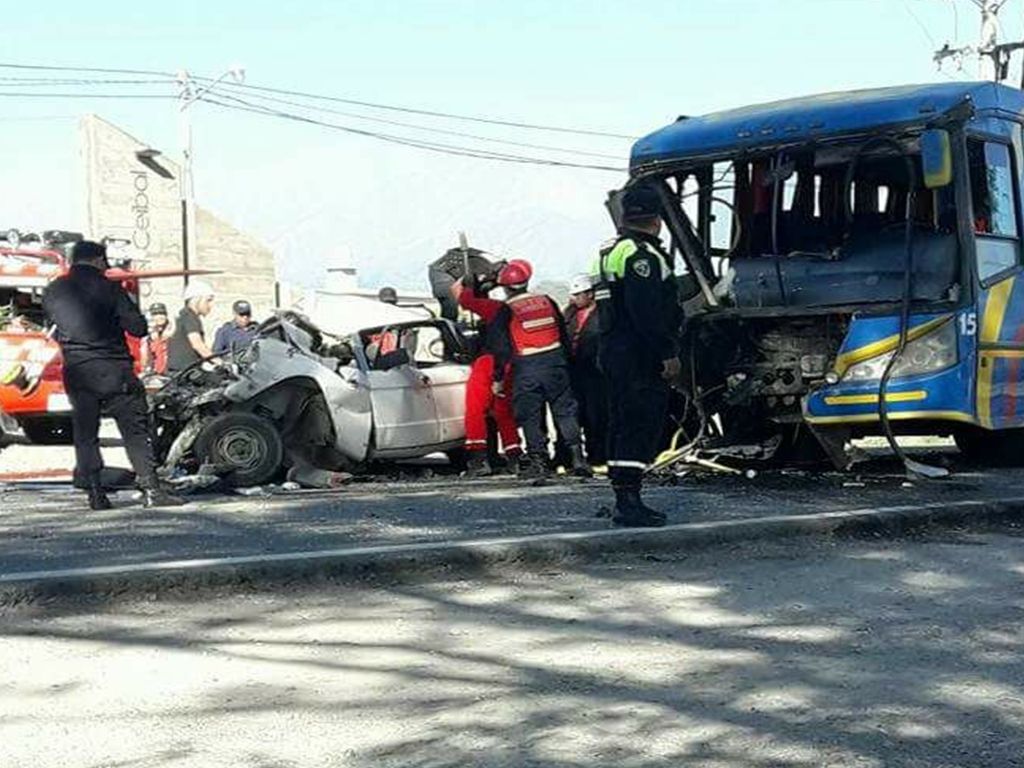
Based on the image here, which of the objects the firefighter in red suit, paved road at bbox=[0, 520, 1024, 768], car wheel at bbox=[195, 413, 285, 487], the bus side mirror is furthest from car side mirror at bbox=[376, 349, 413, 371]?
paved road at bbox=[0, 520, 1024, 768]

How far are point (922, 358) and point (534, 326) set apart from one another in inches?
119

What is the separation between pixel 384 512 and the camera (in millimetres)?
8852

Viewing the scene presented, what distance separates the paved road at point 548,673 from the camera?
13.7 feet

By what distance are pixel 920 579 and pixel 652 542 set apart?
4.65 feet

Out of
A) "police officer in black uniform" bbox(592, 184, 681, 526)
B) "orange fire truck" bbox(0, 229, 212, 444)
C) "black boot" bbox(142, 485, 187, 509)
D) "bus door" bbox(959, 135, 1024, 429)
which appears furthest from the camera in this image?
"orange fire truck" bbox(0, 229, 212, 444)

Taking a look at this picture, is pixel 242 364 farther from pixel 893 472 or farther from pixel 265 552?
pixel 893 472

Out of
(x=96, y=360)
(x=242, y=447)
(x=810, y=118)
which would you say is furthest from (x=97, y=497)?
(x=810, y=118)

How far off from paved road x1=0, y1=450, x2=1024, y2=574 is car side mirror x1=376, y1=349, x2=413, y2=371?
→ 1.02 m

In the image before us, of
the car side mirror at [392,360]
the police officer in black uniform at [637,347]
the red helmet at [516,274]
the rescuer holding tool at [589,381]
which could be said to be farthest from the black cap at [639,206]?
the car side mirror at [392,360]

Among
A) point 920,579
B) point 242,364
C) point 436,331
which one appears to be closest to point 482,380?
point 436,331

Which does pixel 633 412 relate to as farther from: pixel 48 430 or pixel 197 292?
pixel 48 430

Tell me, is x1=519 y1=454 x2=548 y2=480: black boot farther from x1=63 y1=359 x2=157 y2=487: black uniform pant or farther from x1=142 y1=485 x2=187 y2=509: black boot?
x1=63 y1=359 x2=157 y2=487: black uniform pant

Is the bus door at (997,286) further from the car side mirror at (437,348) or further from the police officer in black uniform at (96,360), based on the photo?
the police officer in black uniform at (96,360)

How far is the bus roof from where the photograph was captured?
9805mm
